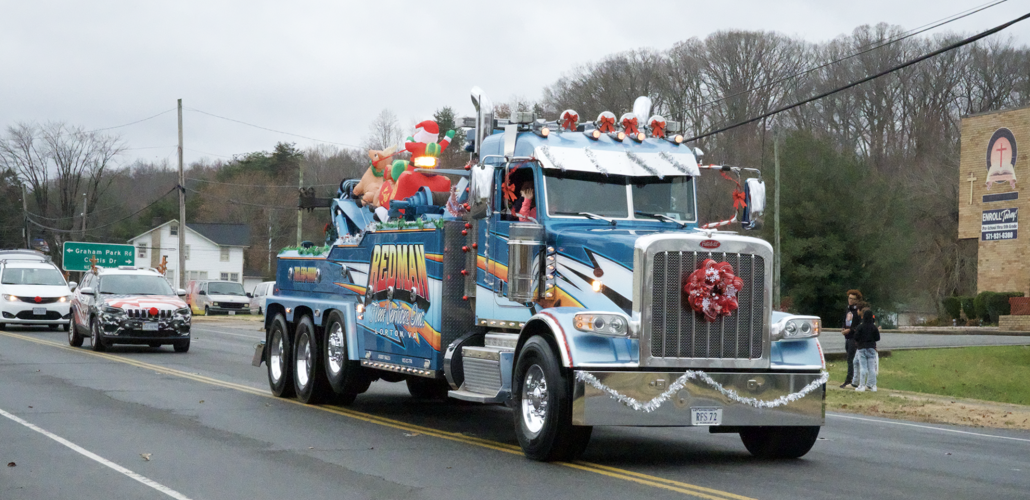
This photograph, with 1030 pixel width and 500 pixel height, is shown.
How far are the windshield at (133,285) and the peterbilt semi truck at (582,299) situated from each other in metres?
12.5

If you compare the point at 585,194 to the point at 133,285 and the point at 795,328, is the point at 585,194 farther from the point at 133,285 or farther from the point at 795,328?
the point at 133,285

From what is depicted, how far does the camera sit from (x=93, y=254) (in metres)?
59.8

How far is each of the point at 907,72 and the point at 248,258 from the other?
196 ft

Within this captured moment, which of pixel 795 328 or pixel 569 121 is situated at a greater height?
pixel 569 121

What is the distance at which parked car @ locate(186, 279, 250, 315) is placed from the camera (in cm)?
5462

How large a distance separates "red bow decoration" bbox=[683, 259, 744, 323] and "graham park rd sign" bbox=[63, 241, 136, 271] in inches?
2126

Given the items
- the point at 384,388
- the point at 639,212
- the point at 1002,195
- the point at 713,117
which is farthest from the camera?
the point at 1002,195

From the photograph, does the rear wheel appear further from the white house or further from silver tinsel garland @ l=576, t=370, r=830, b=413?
the white house

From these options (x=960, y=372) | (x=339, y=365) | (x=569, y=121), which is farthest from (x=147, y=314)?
(x=960, y=372)

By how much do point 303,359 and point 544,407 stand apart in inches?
253

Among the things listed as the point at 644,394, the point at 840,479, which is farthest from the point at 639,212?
the point at 840,479

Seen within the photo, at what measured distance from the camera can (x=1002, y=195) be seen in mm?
48250

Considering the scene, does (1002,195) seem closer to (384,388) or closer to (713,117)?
(713,117)

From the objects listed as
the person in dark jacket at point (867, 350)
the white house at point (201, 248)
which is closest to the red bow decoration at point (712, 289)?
the person in dark jacket at point (867, 350)
